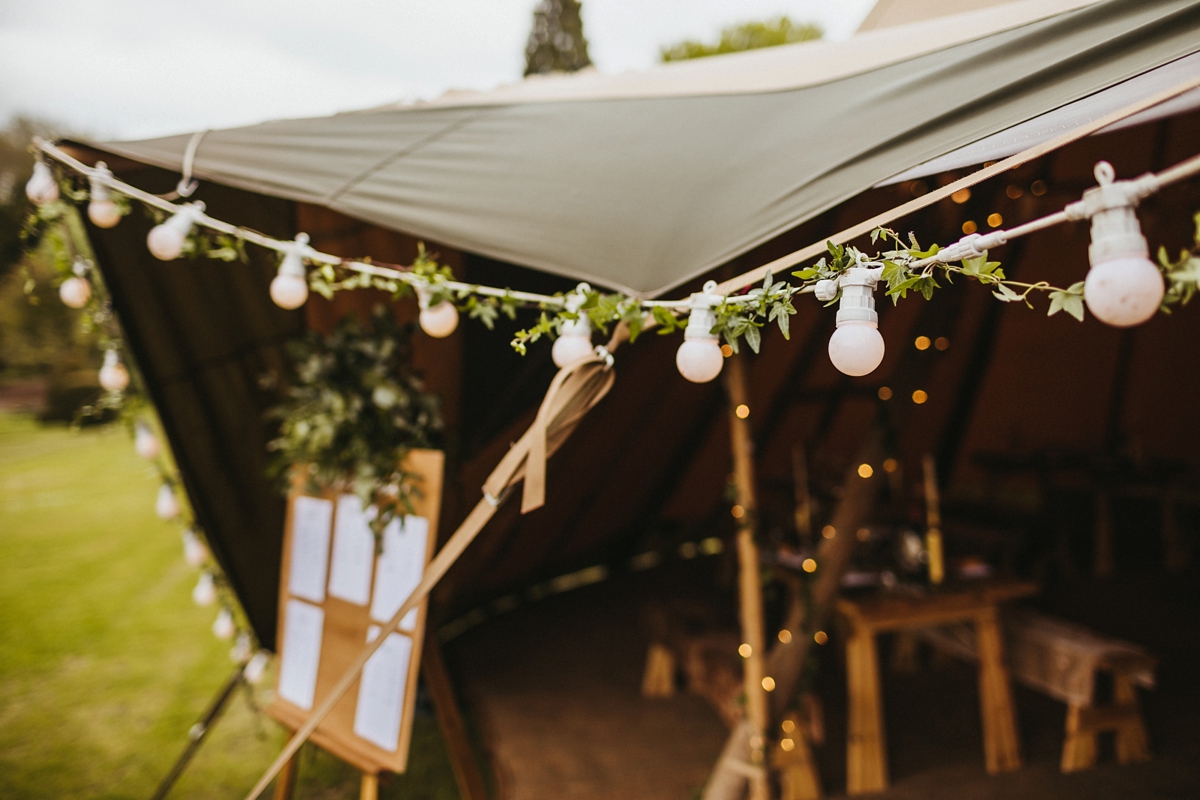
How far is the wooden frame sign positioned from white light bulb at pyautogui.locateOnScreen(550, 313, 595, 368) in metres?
0.74

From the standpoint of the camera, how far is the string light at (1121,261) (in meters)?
0.72

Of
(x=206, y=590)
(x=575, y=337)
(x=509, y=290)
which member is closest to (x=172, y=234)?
(x=509, y=290)

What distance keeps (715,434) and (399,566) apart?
2853 millimetres

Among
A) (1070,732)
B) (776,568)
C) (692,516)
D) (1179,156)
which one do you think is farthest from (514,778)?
(1179,156)

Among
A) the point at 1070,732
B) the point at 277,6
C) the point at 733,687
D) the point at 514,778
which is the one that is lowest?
the point at 514,778

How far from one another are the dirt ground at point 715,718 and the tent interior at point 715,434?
0.05 feet

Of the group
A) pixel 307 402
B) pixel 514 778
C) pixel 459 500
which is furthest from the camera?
pixel 514 778

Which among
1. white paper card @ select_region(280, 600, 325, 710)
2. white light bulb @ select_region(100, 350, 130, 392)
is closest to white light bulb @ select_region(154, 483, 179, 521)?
white light bulb @ select_region(100, 350, 130, 392)

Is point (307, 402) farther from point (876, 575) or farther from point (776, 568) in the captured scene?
point (876, 575)

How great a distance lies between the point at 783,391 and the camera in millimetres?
4391

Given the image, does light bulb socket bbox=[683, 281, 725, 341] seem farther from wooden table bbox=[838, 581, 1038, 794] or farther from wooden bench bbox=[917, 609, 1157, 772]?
wooden bench bbox=[917, 609, 1157, 772]

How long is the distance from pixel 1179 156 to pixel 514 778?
4420mm

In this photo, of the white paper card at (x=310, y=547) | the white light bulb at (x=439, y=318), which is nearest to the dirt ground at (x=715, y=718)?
the white paper card at (x=310, y=547)

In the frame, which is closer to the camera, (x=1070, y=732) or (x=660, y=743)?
(x=1070, y=732)
